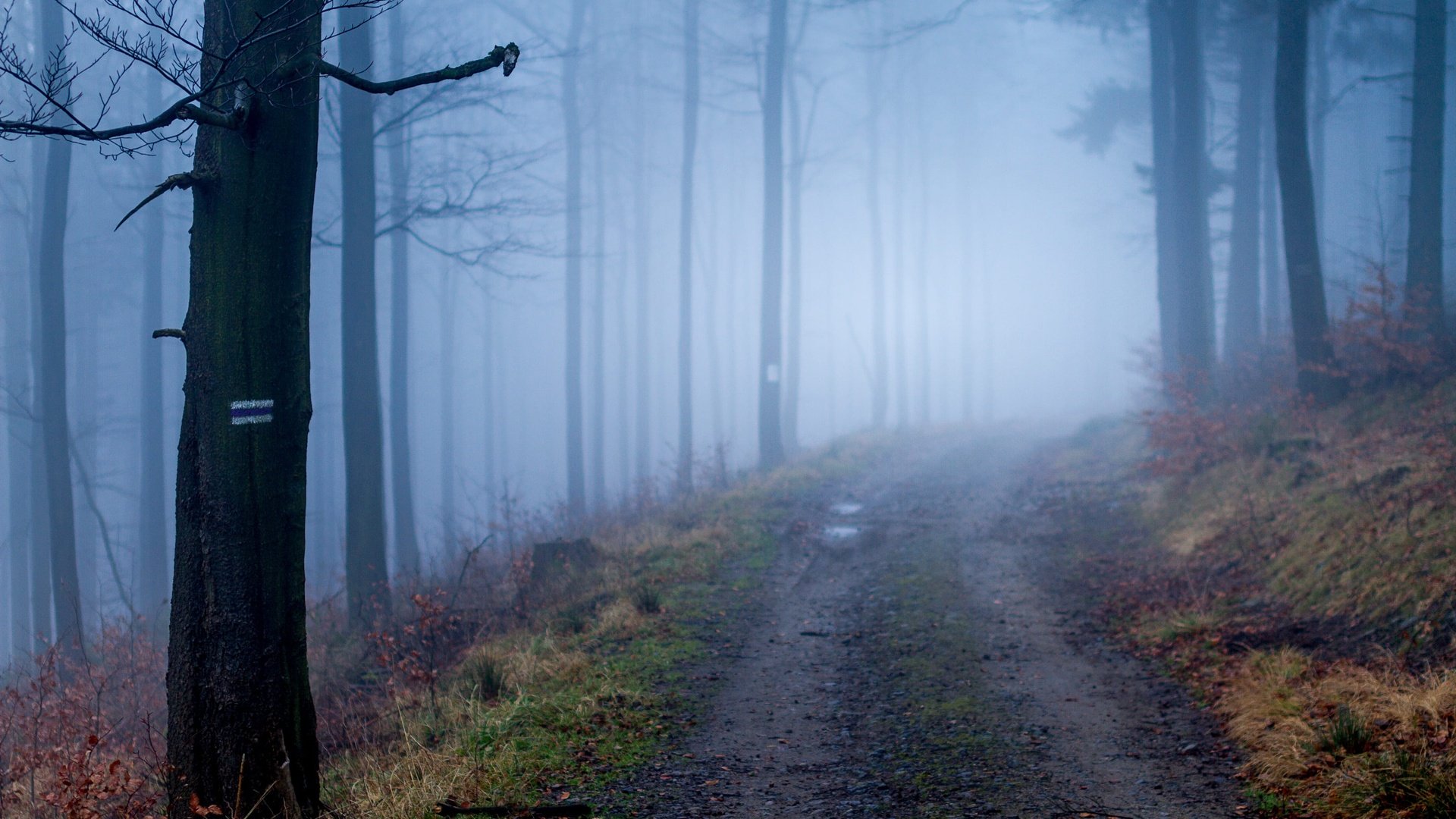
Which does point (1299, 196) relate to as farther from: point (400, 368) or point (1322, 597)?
point (400, 368)

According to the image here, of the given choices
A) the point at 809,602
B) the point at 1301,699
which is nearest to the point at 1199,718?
the point at 1301,699

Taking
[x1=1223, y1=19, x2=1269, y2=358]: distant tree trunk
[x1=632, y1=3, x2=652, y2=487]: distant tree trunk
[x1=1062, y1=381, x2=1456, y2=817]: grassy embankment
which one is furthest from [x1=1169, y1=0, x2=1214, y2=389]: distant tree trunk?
[x1=632, y1=3, x2=652, y2=487]: distant tree trunk

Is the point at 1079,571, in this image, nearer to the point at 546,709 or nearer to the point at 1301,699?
the point at 1301,699

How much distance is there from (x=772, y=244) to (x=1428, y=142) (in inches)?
524

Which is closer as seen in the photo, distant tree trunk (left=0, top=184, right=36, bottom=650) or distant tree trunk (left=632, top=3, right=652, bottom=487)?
distant tree trunk (left=0, top=184, right=36, bottom=650)

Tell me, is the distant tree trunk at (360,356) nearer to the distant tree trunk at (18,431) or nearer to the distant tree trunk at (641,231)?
the distant tree trunk at (641,231)

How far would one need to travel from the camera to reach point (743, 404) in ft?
219

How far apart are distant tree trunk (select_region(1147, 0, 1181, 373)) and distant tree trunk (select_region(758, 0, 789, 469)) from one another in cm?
861

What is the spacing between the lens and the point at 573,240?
23453 millimetres

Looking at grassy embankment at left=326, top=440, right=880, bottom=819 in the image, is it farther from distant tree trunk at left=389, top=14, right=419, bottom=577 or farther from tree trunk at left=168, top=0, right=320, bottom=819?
distant tree trunk at left=389, top=14, right=419, bottom=577

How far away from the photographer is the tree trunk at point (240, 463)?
14.2 feet

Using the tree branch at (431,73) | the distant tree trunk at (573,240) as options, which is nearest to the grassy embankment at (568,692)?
the tree branch at (431,73)

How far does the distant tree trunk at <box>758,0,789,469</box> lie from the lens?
21172mm

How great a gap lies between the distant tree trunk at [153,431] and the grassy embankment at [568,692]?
549 inches
